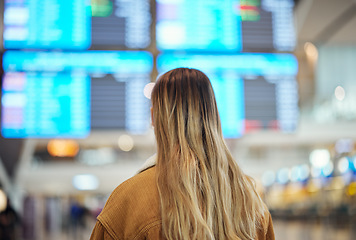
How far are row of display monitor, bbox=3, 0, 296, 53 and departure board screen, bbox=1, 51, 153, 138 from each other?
0.10 m

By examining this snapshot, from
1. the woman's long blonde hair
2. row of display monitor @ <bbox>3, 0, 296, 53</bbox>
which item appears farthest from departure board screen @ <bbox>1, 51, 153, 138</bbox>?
the woman's long blonde hair

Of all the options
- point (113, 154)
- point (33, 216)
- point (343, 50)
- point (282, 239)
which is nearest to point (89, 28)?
point (343, 50)

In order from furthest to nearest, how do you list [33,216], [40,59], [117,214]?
[33,216] < [40,59] < [117,214]

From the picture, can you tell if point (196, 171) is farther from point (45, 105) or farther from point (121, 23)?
point (121, 23)

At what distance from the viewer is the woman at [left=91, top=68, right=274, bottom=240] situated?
126cm

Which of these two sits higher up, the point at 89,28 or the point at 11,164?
the point at 89,28

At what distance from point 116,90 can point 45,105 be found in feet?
1.89

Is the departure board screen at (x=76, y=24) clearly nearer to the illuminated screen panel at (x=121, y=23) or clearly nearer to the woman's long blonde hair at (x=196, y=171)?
the illuminated screen panel at (x=121, y=23)

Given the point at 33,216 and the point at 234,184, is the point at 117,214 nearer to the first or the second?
the point at 234,184

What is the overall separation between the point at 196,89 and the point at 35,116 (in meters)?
2.56

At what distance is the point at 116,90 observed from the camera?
3.88 meters

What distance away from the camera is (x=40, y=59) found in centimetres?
364

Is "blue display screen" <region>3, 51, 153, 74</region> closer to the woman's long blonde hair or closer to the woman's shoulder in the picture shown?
the woman's long blonde hair

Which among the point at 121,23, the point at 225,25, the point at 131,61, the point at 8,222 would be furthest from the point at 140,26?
the point at 8,222
